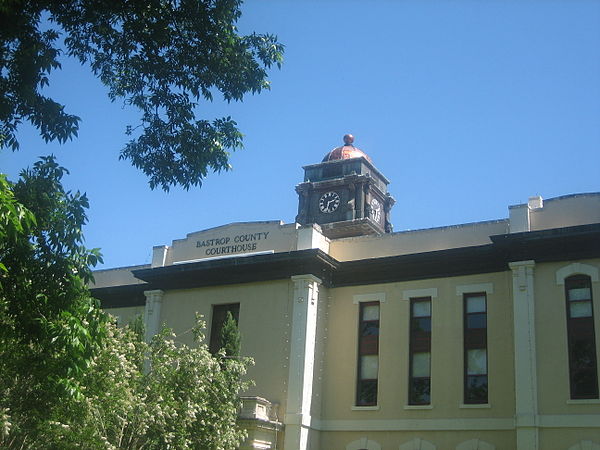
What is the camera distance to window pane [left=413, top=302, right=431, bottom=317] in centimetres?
2727

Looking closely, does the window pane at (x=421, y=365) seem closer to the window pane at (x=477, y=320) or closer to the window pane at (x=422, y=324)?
the window pane at (x=422, y=324)

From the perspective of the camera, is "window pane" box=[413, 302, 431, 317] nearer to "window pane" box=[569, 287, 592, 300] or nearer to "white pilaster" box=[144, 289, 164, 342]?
"window pane" box=[569, 287, 592, 300]

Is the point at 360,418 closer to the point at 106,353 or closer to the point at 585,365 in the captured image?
the point at 585,365

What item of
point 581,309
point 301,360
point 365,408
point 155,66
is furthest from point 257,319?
point 155,66

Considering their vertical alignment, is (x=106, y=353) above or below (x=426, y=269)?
below

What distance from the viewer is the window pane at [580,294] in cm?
2433

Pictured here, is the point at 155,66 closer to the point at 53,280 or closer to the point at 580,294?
the point at 53,280

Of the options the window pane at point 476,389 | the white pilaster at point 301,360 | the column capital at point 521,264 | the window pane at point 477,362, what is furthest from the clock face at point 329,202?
the window pane at point 476,389

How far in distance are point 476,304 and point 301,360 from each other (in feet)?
20.3

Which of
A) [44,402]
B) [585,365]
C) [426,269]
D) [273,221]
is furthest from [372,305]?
[44,402]

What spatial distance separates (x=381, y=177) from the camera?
154ft

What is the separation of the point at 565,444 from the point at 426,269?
7.42 metres

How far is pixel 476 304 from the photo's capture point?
26531 mm

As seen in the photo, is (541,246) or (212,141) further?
(541,246)
